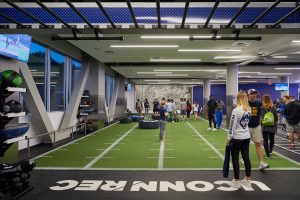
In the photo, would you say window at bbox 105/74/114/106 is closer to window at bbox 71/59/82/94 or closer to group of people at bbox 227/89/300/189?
window at bbox 71/59/82/94

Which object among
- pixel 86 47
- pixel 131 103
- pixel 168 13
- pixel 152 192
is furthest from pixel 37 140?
pixel 131 103

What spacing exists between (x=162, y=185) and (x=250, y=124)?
8.66 ft

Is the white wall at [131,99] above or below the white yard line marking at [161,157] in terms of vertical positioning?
above

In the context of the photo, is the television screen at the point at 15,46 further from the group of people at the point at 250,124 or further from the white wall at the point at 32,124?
the group of people at the point at 250,124

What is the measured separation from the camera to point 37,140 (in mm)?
12016

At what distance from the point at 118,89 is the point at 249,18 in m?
22.9

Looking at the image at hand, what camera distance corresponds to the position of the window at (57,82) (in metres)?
14.2

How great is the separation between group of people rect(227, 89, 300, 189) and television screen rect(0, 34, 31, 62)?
5.53 metres

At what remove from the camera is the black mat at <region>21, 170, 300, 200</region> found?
5598 mm

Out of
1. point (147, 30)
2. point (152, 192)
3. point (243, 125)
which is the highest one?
point (147, 30)

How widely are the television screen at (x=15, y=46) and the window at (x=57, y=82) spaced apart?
4571 millimetres

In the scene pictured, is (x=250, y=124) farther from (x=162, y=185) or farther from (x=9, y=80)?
(x=9, y=80)

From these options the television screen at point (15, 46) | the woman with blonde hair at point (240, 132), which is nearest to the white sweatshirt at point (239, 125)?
the woman with blonde hair at point (240, 132)

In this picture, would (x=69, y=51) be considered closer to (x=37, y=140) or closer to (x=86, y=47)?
(x=86, y=47)
